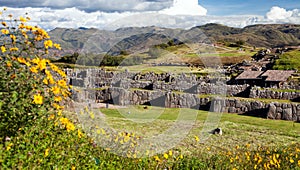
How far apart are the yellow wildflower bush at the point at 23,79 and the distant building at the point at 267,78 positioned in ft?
117

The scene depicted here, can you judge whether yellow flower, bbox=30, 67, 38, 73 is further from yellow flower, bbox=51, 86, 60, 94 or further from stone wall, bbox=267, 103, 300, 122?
stone wall, bbox=267, 103, 300, 122

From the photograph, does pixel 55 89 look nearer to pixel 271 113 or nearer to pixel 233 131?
pixel 233 131

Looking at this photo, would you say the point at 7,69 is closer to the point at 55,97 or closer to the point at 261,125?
the point at 55,97

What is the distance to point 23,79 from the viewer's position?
17.1ft

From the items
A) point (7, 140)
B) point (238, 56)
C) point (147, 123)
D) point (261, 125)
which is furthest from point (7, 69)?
point (238, 56)

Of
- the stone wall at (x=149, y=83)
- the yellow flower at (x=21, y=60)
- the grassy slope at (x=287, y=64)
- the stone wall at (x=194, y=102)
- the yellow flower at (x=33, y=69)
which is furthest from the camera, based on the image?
the grassy slope at (x=287, y=64)

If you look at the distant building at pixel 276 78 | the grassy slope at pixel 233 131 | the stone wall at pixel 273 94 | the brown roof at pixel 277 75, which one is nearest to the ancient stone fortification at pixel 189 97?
the stone wall at pixel 273 94

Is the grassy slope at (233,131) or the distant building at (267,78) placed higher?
the distant building at (267,78)

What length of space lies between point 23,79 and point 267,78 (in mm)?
37037

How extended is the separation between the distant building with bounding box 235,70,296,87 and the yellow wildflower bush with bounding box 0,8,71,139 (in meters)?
35.6

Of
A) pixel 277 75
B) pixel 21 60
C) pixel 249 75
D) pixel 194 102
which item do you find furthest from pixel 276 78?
pixel 21 60

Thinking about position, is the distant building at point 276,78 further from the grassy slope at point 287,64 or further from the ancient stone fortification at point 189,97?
the grassy slope at point 287,64

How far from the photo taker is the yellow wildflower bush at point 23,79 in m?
5.14

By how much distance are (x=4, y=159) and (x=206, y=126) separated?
13873mm
